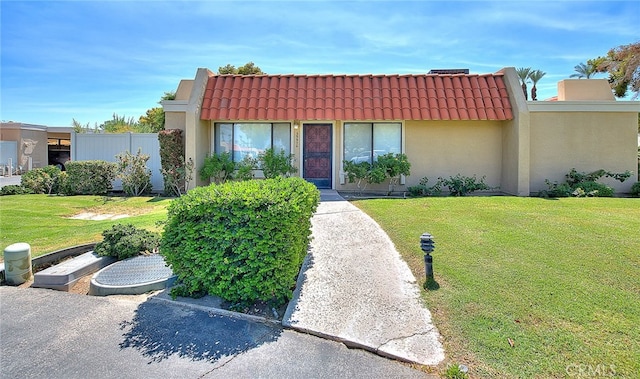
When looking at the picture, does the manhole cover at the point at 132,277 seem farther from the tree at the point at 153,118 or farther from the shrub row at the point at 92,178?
the tree at the point at 153,118

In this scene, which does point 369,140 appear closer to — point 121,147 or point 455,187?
point 455,187

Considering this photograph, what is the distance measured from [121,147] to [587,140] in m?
17.0

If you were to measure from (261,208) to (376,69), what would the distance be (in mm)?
11788

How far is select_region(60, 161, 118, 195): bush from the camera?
1297 centimetres

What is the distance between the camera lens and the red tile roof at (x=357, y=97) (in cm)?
1241

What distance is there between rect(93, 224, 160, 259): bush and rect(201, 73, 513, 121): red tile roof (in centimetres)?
690

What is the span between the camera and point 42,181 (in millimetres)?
13227

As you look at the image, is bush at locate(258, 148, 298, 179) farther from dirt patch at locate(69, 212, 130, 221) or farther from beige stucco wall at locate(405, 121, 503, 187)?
dirt patch at locate(69, 212, 130, 221)

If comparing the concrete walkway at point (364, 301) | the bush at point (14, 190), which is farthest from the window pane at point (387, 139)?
the bush at point (14, 190)

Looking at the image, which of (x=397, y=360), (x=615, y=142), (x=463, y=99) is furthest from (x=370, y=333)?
(x=615, y=142)

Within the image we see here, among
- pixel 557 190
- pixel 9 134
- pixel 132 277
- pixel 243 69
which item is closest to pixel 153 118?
pixel 9 134

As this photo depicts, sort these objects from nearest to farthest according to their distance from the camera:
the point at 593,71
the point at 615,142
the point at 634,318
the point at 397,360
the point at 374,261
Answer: the point at 397,360
the point at 634,318
the point at 374,261
the point at 615,142
the point at 593,71

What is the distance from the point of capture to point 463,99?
1260cm

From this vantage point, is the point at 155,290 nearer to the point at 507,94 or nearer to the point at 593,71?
the point at 507,94
